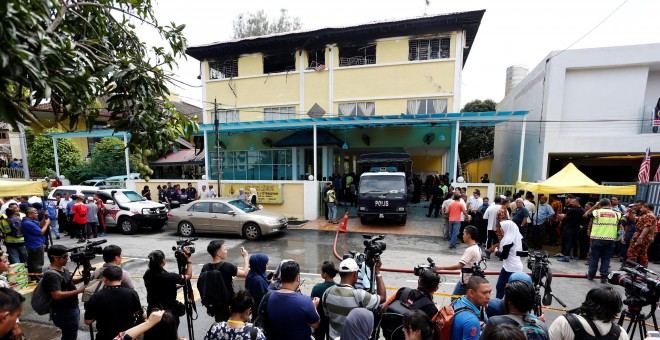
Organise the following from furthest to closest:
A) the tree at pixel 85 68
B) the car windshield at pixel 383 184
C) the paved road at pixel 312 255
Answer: the car windshield at pixel 383 184
the paved road at pixel 312 255
the tree at pixel 85 68

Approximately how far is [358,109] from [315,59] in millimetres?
3954

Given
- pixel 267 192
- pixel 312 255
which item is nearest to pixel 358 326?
pixel 312 255

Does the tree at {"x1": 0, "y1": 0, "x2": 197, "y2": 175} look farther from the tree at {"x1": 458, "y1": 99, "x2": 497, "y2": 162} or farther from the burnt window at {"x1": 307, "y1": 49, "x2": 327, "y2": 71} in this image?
the tree at {"x1": 458, "y1": 99, "x2": 497, "y2": 162}

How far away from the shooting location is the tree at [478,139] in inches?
1127

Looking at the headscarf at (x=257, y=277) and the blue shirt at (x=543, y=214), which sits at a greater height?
the headscarf at (x=257, y=277)

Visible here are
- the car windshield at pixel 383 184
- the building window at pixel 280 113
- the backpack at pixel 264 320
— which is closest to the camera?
the backpack at pixel 264 320

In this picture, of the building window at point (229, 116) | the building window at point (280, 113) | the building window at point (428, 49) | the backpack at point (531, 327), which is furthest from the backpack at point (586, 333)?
the building window at point (229, 116)

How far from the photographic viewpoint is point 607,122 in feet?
37.7

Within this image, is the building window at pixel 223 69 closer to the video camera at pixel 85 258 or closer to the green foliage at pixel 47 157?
the green foliage at pixel 47 157

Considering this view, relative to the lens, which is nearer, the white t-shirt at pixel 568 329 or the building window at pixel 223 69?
the white t-shirt at pixel 568 329

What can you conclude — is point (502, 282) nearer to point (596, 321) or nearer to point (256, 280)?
point (596, 321)

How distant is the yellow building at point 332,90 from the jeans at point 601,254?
6.85 meters

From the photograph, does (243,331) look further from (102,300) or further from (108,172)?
(108,172)

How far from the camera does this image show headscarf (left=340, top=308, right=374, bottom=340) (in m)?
2.42
